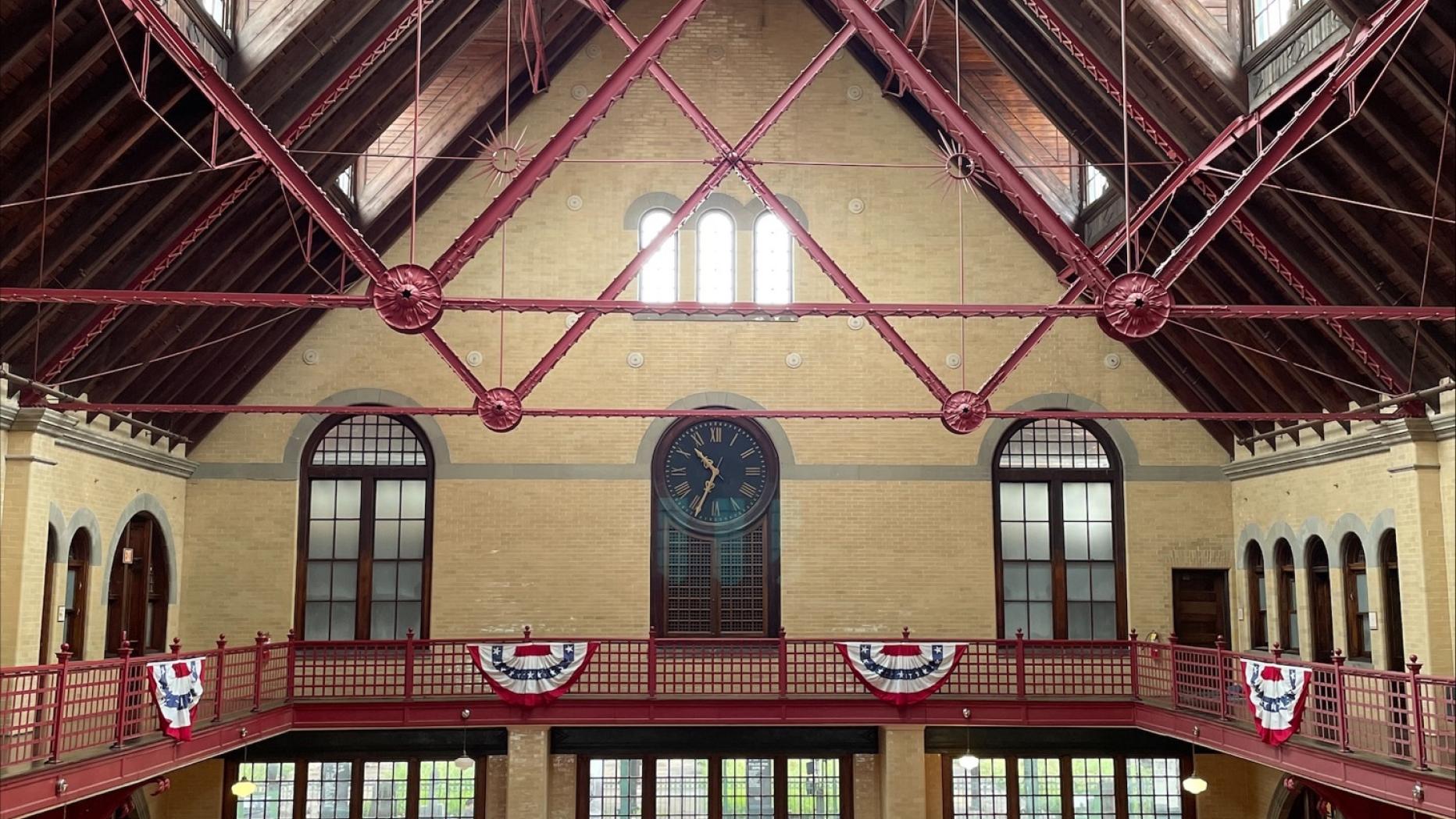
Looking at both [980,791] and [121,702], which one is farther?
[980,791]

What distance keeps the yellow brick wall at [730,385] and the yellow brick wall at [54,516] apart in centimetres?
261

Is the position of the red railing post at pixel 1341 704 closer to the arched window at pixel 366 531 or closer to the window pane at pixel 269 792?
the arched window at pixel 366 531

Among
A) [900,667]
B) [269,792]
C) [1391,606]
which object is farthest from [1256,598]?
[269,792]

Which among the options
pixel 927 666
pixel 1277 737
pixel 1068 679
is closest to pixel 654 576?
pixel 927 666

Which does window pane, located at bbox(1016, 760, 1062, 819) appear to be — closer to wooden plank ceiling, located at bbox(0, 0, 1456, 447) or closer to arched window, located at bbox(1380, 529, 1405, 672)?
wooden plank ceiling, located at bbox(0, 0, 1456, 447)

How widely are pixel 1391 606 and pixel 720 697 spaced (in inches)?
366

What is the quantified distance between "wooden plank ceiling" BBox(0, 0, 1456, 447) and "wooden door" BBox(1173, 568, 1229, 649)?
7.73 feet

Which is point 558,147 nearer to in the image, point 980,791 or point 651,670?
point 651,670

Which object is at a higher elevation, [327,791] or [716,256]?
[716,256]

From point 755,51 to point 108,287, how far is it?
37.9 ft

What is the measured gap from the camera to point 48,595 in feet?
61.8

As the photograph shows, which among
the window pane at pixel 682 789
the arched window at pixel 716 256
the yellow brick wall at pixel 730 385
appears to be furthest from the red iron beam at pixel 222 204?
the window pane at pixel 682 789

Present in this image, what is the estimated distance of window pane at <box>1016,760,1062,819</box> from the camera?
23641 mm

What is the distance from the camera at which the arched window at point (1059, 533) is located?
949 inches
